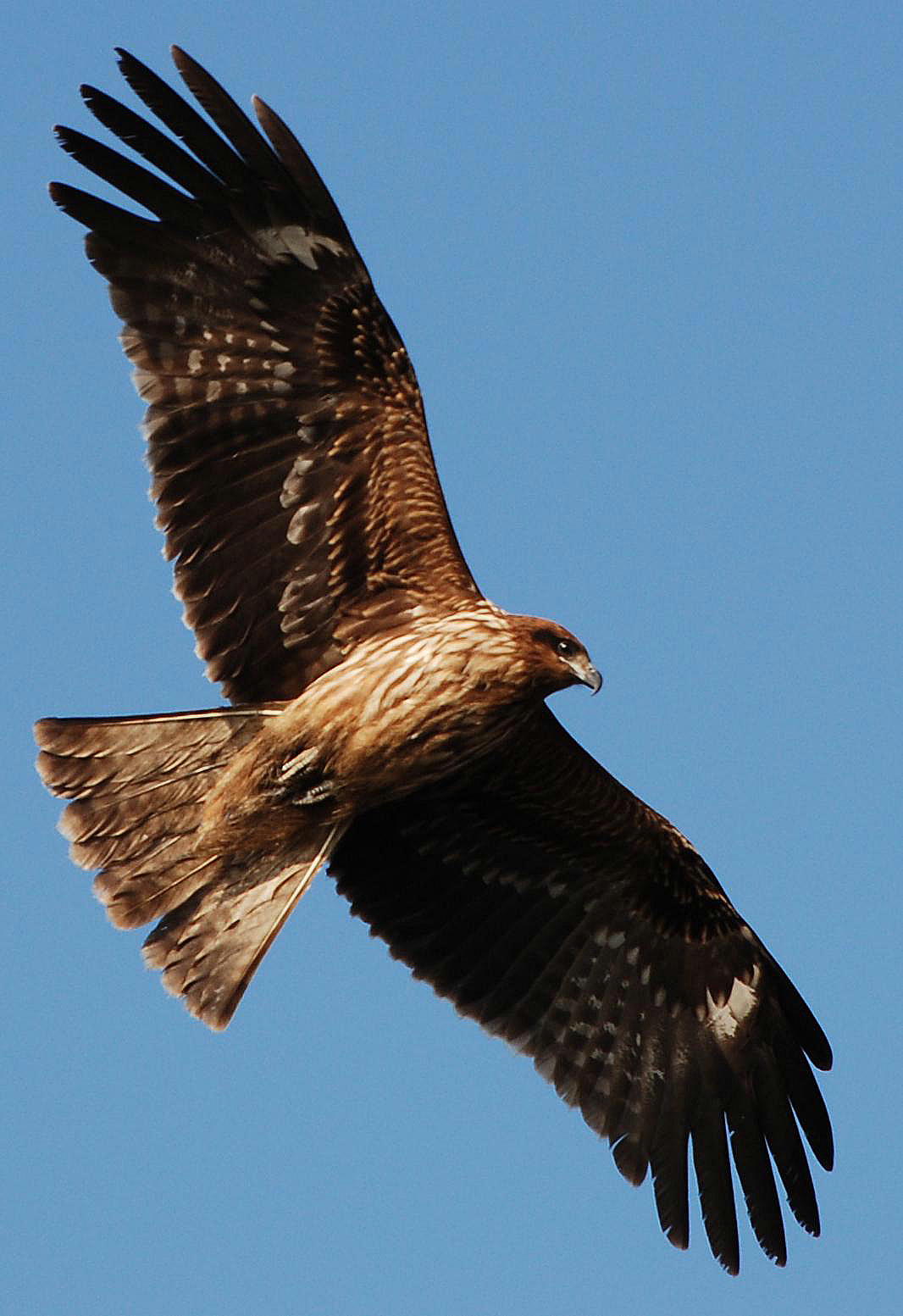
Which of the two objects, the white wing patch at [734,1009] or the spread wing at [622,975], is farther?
the white wing patch at [734,1009]

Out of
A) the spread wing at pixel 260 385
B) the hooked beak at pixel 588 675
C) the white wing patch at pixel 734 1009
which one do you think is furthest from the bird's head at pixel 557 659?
the white wing patch at pixel 734 1009

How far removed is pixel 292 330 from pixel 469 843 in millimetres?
3057

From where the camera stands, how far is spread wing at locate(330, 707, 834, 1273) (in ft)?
39.3

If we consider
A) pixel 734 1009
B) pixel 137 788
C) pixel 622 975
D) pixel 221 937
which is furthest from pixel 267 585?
pixel 734 1009

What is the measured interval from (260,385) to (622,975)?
13.0ft

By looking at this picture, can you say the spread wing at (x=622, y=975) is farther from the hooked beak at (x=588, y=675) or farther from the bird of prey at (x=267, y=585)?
the hooked beak at (x=588, y=675)

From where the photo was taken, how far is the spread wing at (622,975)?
11992 millimetres

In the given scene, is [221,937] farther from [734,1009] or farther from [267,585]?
[734,1009]

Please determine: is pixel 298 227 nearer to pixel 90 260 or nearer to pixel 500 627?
pixel 90 260

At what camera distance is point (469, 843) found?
12.2 m

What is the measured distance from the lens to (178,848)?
36.1 feet

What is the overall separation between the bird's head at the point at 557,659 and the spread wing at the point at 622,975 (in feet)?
4.28

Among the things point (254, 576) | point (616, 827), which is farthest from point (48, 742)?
point (616, 827)

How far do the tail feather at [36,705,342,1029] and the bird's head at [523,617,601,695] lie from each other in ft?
4.20
